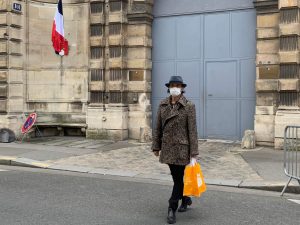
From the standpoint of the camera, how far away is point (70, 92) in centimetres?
1403

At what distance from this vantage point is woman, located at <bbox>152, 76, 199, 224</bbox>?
5.37 metres

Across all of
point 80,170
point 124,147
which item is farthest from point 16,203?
point 124,147

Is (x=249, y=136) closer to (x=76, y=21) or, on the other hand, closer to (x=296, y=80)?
(x=296, y=80)

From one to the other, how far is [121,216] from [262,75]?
7342 mm

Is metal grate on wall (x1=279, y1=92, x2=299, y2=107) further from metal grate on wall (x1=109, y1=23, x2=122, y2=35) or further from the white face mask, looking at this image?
the white face mask

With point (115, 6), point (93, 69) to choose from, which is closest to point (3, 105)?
point (93, 69)

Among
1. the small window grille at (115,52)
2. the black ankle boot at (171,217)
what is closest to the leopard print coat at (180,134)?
the black ankle boot at (171,217)

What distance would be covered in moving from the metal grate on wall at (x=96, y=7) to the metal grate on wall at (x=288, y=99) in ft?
19.8

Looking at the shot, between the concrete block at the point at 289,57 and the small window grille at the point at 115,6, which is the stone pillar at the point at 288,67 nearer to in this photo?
the concrete block at the point at 289,57

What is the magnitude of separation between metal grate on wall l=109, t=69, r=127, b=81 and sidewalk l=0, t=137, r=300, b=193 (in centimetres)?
199

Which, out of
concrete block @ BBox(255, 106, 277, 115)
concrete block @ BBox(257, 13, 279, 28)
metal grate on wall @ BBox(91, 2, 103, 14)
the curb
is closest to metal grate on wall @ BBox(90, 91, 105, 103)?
metal grate on wall @ BBox(91, 2, 103, 14)

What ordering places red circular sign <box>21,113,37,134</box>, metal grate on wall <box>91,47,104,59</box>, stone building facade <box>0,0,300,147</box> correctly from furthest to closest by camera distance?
metal grate on wall <box>91,47,104,59</box> < red circular sign <box>21,113,37,134</box> < stone building facade <box>0,0,300,147</box>

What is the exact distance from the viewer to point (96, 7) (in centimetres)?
1333

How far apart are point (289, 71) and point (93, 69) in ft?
19.5
